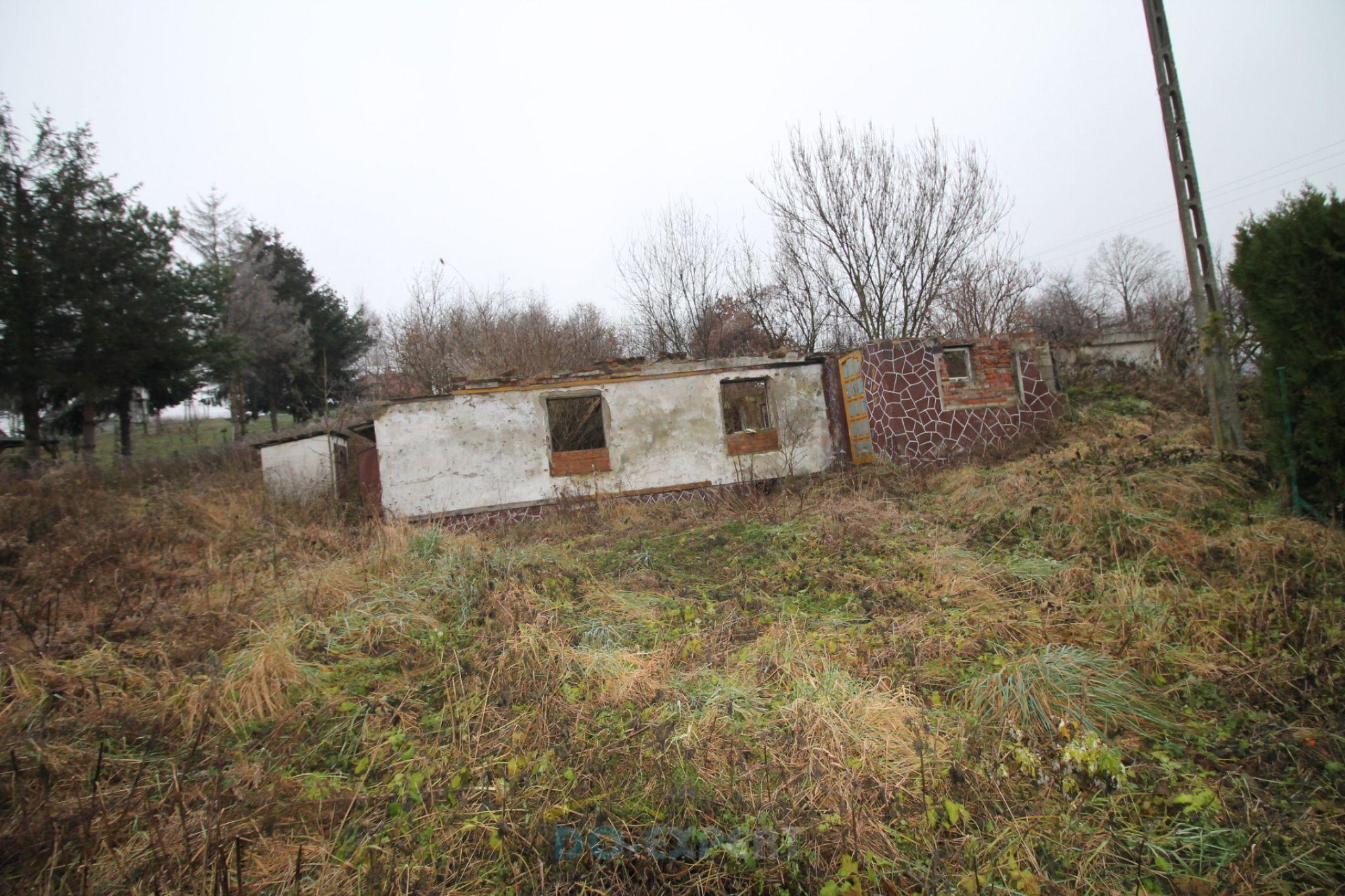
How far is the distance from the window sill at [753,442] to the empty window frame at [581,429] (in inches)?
93.4

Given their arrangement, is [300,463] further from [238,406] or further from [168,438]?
[168,438]

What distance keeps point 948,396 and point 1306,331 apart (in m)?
6.65

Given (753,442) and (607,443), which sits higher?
(607,443)

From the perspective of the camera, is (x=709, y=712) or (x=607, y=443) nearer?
(x=709, y=712)

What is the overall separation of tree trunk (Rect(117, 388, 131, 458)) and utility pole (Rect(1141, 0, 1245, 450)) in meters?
20.1

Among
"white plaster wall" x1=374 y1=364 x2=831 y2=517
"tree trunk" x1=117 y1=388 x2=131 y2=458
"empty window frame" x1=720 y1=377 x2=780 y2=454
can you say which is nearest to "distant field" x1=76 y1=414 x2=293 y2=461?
"tree trunk" x1=117 y1=388 x2=131 y2=458

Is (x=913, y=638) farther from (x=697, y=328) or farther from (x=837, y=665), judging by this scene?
(x=697, y=328)

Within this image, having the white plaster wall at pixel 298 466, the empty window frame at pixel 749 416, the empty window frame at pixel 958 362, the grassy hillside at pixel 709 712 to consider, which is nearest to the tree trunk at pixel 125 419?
the white plaster wall at pixel 298 466

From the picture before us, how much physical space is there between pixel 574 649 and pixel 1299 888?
136 inches

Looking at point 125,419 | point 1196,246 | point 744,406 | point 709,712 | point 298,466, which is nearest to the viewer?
point 709,712

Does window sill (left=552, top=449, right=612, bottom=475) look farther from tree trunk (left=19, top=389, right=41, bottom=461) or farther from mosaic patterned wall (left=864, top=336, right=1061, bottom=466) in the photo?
tree trunk (left=19, top=389, right=41, bottom=461)

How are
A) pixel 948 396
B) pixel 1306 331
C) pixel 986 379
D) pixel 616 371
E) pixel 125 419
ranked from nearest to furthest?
1. pixel 1306 331
2. pixel 616 371
3. pixel 948 396
4. pixel 986 379
5. pixel 125 419

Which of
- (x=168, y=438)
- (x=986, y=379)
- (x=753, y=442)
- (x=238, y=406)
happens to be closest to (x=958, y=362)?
(x=986, y=379)

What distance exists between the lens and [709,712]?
316 cm
